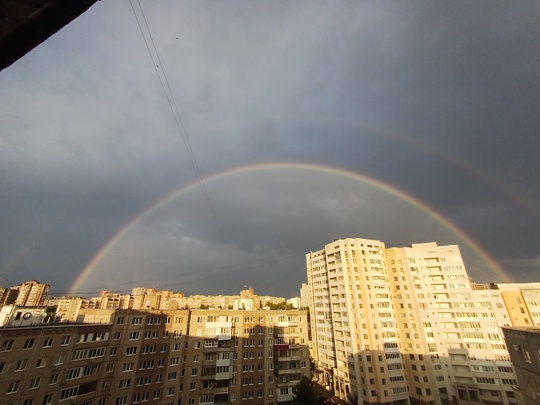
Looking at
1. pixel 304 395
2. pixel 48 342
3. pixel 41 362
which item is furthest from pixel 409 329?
pixel 41 362

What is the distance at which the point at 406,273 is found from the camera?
68.9m

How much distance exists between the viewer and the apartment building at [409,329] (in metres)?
57.7

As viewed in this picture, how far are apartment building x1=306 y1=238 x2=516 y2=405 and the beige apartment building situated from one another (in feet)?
56.5

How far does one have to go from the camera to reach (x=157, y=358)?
41.2m

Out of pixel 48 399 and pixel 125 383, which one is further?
pixel 125 383

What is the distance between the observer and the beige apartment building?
29438 millimetres

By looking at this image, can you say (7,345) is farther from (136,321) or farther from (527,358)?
(527,358)

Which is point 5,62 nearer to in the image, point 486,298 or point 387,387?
point 387,387

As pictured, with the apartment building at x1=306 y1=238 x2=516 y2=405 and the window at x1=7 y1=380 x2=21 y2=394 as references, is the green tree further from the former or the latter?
the window at x1=7 y1=380 x2=21 y2=394

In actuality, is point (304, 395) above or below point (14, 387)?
below

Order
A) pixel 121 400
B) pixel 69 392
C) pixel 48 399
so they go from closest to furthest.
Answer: pixel 48 399 → pixel 69 392 → pixel 121 400

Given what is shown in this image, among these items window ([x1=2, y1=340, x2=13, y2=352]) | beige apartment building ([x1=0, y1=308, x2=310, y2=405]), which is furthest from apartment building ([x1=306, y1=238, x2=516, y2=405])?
window ([x1=2, y1=340, x2=13, y2=352])

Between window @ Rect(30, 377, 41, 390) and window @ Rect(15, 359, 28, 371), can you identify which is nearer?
window @ Rect(15, 359, 28, 371)

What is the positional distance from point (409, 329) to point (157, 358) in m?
57.4
